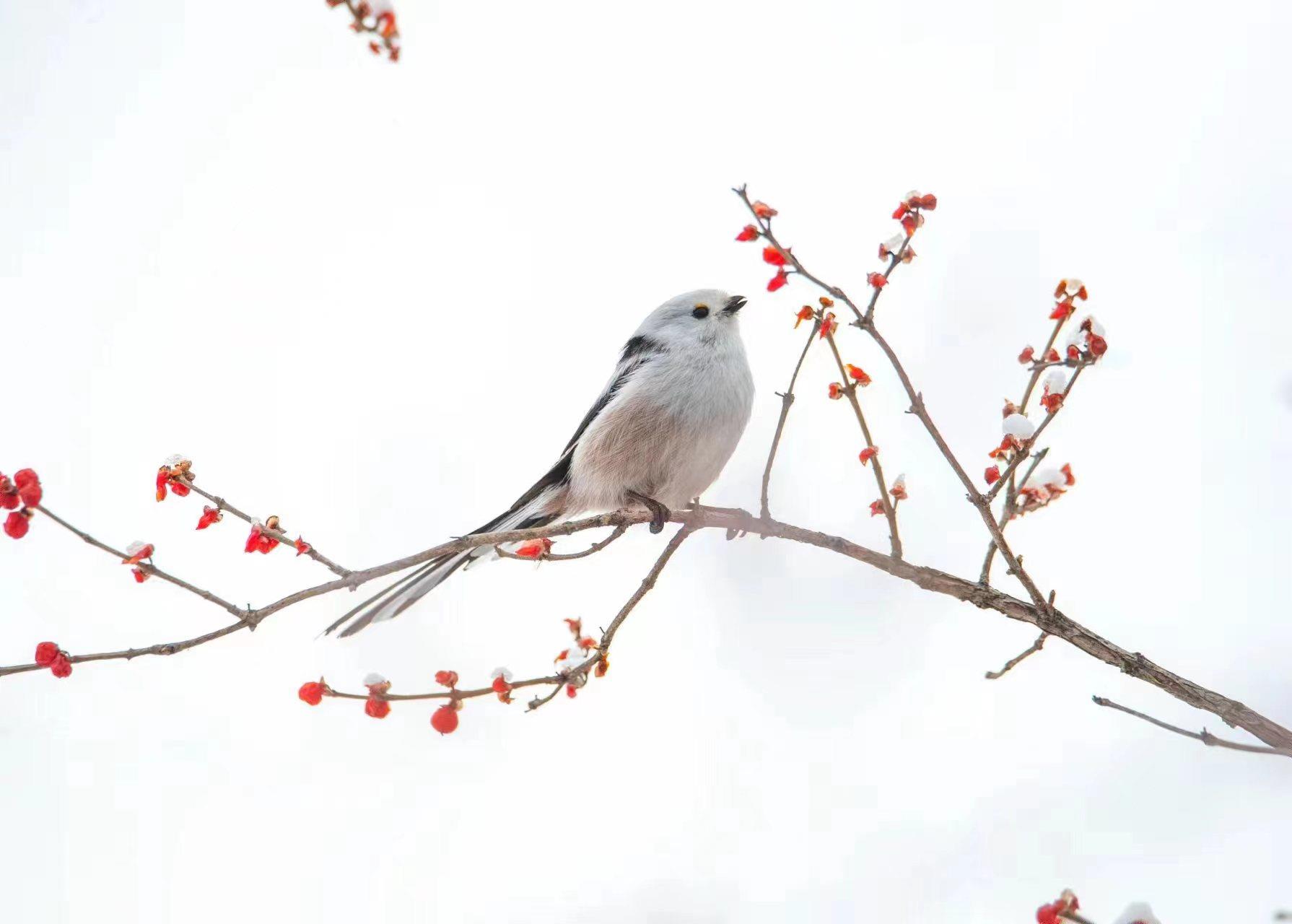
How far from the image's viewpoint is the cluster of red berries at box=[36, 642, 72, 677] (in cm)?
183

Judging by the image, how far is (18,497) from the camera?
1.79 metres

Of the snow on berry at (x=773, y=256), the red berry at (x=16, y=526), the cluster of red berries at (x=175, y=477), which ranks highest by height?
the snow on berry at (x=773, y=256)

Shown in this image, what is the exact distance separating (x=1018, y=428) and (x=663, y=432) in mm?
1571

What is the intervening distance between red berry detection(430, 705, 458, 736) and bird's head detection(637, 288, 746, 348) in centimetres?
197

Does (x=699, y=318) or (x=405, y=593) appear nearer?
(x=405, y=593)

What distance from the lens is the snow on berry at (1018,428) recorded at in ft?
6.30

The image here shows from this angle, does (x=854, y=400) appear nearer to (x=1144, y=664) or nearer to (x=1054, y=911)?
(x=1144, y=664)

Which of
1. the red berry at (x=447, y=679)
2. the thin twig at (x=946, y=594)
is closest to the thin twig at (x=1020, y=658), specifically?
the thin twig at (x=946, y=594)

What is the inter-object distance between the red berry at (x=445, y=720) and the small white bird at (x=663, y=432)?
1.37m

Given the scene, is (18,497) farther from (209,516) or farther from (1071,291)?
(1071,291)

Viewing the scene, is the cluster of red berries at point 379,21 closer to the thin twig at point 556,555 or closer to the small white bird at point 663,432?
the thin twig at point 556,555

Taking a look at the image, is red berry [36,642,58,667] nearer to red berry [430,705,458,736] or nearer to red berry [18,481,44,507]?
red berry [18,481,44,507]

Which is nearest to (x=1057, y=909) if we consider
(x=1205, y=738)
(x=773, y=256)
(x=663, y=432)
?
(x=1205, y=738)

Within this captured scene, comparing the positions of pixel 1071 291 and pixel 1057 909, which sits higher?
pixel 1071 291
